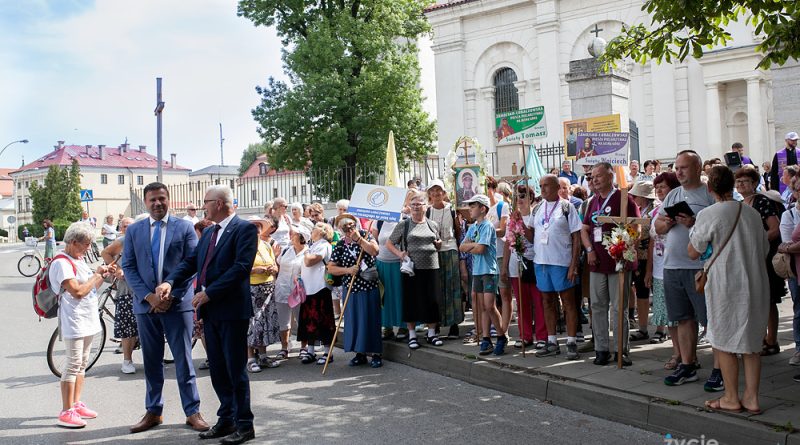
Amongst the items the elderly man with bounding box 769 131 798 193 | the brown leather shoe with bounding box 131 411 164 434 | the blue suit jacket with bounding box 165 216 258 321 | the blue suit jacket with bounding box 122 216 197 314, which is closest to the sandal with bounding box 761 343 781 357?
the elderly man with bounding box 769 131 798 193

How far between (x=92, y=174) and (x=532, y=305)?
9962cm

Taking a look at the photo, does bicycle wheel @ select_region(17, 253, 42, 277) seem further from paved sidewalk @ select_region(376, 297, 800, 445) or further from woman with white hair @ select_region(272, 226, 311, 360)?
paved sidewalk @ select_region(376, 297, 800, 445)

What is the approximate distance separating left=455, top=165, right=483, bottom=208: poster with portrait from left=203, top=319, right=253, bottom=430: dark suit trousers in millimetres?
7550

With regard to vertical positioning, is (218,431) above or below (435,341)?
below

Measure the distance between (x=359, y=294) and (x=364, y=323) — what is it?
391 mm

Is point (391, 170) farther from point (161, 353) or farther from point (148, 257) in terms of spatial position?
point (161, 353)

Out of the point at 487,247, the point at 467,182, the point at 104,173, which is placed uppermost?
the point at 104,173

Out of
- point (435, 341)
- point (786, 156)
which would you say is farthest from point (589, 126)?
point (435, 341)

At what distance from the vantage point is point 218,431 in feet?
20.4

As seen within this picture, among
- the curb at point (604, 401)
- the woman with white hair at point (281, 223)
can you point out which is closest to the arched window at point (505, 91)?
the woman with white hair at point (281, 223)

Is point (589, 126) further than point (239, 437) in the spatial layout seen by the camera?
Yes

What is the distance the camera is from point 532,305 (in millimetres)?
8711

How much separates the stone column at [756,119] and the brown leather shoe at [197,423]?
23.0 metres

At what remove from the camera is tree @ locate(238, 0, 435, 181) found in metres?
29.1
